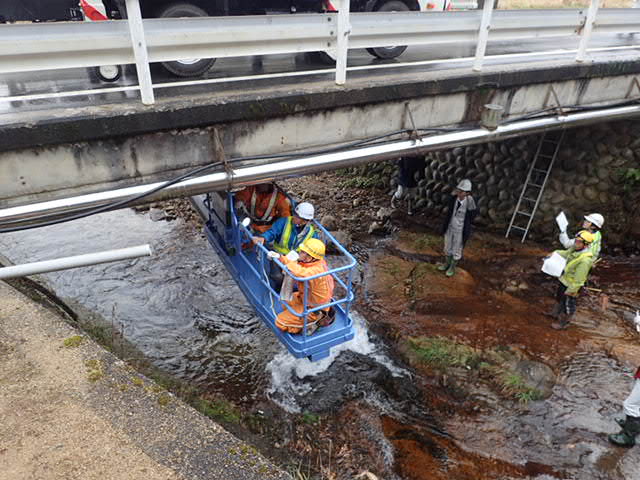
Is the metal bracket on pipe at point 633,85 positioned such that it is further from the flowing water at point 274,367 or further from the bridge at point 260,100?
the flowing water at point 274,367

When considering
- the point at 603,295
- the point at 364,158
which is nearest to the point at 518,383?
the point at 603,295

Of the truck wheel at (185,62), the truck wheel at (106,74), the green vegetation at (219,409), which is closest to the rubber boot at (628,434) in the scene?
the green vegetation at (219,409)

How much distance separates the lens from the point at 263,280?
607 centimetres

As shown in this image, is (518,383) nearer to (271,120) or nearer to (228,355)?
(228,355)

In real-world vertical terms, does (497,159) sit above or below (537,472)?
above

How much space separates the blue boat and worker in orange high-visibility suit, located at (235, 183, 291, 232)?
19 cm

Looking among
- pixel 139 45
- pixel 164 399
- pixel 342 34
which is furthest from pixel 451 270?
pixel 139 45

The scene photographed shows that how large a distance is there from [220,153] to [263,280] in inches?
79.8

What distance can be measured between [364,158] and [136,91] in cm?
254

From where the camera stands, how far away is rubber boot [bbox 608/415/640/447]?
204 inches

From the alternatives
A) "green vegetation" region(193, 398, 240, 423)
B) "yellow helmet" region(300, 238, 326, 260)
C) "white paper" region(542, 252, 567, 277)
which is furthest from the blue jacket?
"white paper" region(542, 252, 567, 277)

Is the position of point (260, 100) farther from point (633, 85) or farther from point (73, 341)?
point (633, 85)

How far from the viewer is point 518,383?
623 centimetres

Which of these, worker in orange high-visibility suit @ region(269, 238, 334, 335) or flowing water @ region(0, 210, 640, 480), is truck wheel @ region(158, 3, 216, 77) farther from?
flowing water @ region(0, 210, 640, 480)
